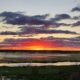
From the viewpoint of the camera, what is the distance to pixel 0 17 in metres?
2.39

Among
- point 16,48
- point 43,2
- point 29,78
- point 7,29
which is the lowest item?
point 29,78

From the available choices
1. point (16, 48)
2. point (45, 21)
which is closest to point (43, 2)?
point (45, 21)

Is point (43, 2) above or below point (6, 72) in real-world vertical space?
above

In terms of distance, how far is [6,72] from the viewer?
7.61ft

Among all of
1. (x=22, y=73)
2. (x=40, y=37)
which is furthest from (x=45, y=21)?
(x=22, y=73)

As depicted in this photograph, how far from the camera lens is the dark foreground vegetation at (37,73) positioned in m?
2.32

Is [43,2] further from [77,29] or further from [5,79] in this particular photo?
[5,79]

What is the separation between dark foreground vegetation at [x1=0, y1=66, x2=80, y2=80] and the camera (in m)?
2.32

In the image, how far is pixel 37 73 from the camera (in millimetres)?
2314

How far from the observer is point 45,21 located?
7.93ft

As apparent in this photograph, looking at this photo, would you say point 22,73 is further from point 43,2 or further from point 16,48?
point 43,2

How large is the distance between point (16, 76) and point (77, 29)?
70 cm

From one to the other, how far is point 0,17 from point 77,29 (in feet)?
2.35

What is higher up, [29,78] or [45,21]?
[45,21]
